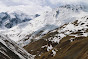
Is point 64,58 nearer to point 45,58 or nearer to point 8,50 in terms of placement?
point 45,58

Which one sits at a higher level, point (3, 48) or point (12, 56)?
point (3, 48)

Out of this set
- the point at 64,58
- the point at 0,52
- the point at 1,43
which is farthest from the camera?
the point at 64,58

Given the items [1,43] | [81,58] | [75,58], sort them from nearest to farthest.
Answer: [1,43] < [81,58] < [75,58]

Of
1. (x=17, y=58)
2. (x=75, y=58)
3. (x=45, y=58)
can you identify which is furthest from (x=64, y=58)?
(x=17, y=58)

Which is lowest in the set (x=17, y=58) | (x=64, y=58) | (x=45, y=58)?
(x=45, y=58)

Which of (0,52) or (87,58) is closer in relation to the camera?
(0,52)

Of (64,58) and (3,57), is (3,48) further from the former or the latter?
Answer: (64,58)

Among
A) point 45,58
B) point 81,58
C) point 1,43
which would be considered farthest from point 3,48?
point 45,58

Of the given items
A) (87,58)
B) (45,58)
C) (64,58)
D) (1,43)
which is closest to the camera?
(1,43)

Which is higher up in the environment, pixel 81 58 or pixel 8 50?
pixel 8 50
